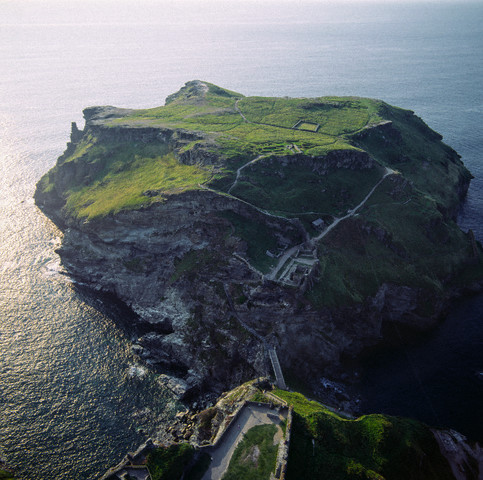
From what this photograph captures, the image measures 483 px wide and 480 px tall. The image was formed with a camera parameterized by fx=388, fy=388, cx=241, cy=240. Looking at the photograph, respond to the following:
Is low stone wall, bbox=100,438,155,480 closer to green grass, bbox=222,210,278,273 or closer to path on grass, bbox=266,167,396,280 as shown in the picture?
path on grass, bbox=266,167,396,280

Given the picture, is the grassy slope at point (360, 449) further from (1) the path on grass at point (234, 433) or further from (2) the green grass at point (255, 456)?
(1) the path on grass at point (234, 433)

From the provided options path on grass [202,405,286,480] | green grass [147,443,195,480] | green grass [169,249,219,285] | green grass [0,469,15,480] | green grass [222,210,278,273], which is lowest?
green grass [0,469,15,480]

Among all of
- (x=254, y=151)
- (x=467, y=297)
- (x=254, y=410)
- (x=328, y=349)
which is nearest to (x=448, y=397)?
(x=328, y=349)

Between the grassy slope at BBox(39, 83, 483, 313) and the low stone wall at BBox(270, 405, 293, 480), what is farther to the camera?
the grassy slope at BBox(39, 83, 483, 313)

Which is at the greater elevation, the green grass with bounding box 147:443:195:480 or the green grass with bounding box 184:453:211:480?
the green grass with bounding box 147:443:195:480

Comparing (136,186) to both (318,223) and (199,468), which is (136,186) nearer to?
(318,223)

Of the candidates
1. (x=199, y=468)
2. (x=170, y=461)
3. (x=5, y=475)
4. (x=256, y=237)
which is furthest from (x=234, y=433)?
(x=256, y=237)

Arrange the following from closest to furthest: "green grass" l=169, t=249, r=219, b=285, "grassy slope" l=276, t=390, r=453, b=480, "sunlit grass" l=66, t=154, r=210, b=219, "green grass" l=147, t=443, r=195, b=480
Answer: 1. "green grass" l=147, t=443, r=195, b=480
2. "grassy slope" l=276, t=390, r=453, b=480
3. "green grass" l=169, t=249, r=219, b=285
4. "sunlit grass" l=66, t=154, r=210, b=219

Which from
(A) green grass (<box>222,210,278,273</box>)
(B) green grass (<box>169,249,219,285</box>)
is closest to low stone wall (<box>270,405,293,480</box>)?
(A) green grass (<box>222,210,278,273</box>)
